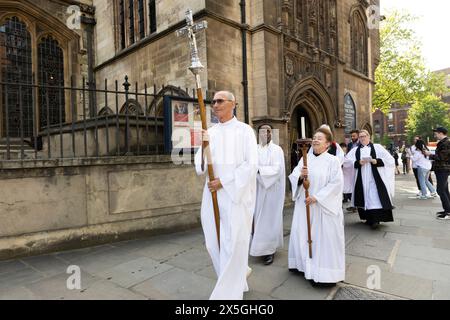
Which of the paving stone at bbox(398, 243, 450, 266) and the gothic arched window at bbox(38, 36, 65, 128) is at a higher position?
the gothic arched window at bbox(38, 36, 65, 128)

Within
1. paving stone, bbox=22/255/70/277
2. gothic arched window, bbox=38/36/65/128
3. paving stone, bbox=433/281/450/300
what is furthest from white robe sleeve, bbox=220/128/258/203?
gothic arched window, bbox=38/36/65/128

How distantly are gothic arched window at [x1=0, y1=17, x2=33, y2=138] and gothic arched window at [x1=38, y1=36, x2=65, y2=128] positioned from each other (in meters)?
0.40

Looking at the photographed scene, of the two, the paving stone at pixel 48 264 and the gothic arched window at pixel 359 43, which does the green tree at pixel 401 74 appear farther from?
the paving stone at pixel 48 264

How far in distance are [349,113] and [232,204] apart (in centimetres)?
1234

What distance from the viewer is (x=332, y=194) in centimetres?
329

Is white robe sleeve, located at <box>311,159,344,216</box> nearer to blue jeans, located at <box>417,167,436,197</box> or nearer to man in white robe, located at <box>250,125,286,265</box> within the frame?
man in white robe, located at <box>250,125,286,265</box>

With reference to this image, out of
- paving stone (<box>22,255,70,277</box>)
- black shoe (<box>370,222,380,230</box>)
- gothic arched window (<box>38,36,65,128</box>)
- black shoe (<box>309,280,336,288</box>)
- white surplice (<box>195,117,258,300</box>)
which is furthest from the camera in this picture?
gothic arched window (<box>38,36,65,128</box>)

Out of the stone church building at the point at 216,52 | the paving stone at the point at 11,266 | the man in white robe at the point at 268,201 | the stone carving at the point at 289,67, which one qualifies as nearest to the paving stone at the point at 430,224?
the man in white robe at the point at 268,201

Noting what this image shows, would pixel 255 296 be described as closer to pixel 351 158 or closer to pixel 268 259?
pixel 268 259

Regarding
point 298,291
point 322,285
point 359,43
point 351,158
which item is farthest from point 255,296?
point 359,43

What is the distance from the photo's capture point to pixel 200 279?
3455 mm

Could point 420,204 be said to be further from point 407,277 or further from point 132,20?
point 132,20

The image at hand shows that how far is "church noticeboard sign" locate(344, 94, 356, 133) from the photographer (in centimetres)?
1302
